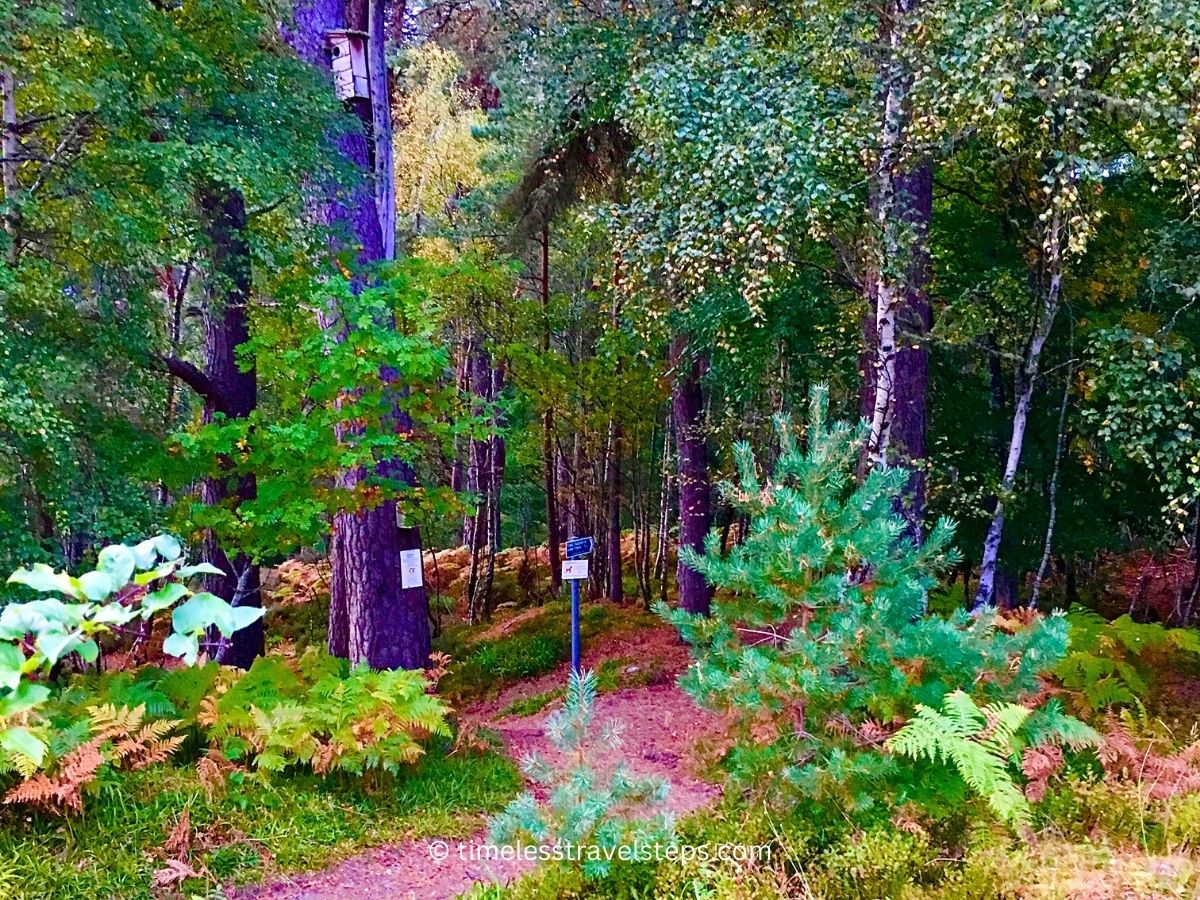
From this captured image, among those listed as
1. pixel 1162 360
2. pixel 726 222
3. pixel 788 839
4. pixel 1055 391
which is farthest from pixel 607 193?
pixel 788 839

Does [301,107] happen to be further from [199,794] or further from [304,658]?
[199,794]

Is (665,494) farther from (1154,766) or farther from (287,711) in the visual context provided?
(1154,766)

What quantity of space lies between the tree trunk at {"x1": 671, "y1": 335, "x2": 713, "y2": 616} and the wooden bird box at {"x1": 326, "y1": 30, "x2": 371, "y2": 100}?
4357mm

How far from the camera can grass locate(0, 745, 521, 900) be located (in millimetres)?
3619

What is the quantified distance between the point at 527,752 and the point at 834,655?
229cm

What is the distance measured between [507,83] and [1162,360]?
6.80 meters

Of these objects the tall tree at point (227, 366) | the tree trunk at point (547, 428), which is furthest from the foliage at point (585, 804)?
the tree trunk at point (547, 428)

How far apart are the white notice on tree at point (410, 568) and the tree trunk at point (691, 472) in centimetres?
375

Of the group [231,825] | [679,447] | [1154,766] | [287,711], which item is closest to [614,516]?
[679,447]

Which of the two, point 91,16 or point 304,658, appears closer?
point 91,16

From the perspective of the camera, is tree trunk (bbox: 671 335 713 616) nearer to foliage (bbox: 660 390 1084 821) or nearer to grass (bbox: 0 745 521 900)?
grass (bbox: 0 745 521 900)

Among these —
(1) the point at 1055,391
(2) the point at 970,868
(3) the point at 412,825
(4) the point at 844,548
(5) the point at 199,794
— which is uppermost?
(1) the point at 1055,391

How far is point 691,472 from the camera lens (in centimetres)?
980

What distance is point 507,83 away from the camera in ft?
29.6
